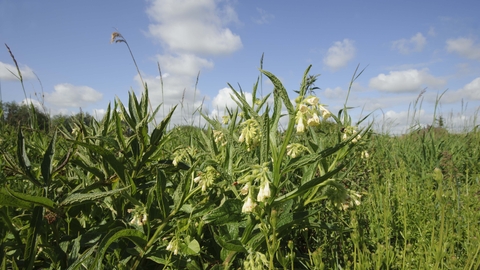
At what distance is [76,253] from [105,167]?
40 centimetres

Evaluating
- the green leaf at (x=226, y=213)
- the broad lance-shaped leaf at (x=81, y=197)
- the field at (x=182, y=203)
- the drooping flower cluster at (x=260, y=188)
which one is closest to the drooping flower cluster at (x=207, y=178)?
the field at (x=182, y=203)

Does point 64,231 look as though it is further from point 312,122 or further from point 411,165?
point 411,165

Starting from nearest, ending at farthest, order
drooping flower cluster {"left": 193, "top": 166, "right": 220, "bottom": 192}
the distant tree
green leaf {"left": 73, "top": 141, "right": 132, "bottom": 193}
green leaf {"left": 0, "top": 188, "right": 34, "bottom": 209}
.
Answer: green leaf {"left": 0, "top": 188, "right": 34, "bottom": 209} < green leaf {"left": 73, "top": 141, "right": 132, "bottom": 193} < drooping flower cluster {"left": 193, "top": 166, "right": 220, "bottom": 192} < the distant tree

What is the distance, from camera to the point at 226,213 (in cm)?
133

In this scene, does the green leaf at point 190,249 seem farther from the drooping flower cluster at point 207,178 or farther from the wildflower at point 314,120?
the wildflower at point 314,120

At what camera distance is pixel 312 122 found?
1.21 m

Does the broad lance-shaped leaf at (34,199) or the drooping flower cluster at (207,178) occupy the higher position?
the drooping flower cluster at (207,178)

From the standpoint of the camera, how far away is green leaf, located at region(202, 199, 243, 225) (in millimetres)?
1275

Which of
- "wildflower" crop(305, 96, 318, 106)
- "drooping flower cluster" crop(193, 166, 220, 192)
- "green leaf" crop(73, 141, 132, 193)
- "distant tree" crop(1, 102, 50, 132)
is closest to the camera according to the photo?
"wildflower" crop(305, 96, 318, 106)

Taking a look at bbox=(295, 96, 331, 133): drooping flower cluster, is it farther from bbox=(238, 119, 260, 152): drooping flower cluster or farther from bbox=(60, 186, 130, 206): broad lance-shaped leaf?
bbox=(60, 186, 130, 206): broad lance-shaped leaf

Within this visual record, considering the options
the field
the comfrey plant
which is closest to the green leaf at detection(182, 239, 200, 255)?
the field

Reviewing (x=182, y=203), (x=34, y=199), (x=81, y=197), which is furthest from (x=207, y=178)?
(x=34, y=199)

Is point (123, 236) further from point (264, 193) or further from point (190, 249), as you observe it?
point (264, 193)

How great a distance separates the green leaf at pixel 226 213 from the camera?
4.18 ft
